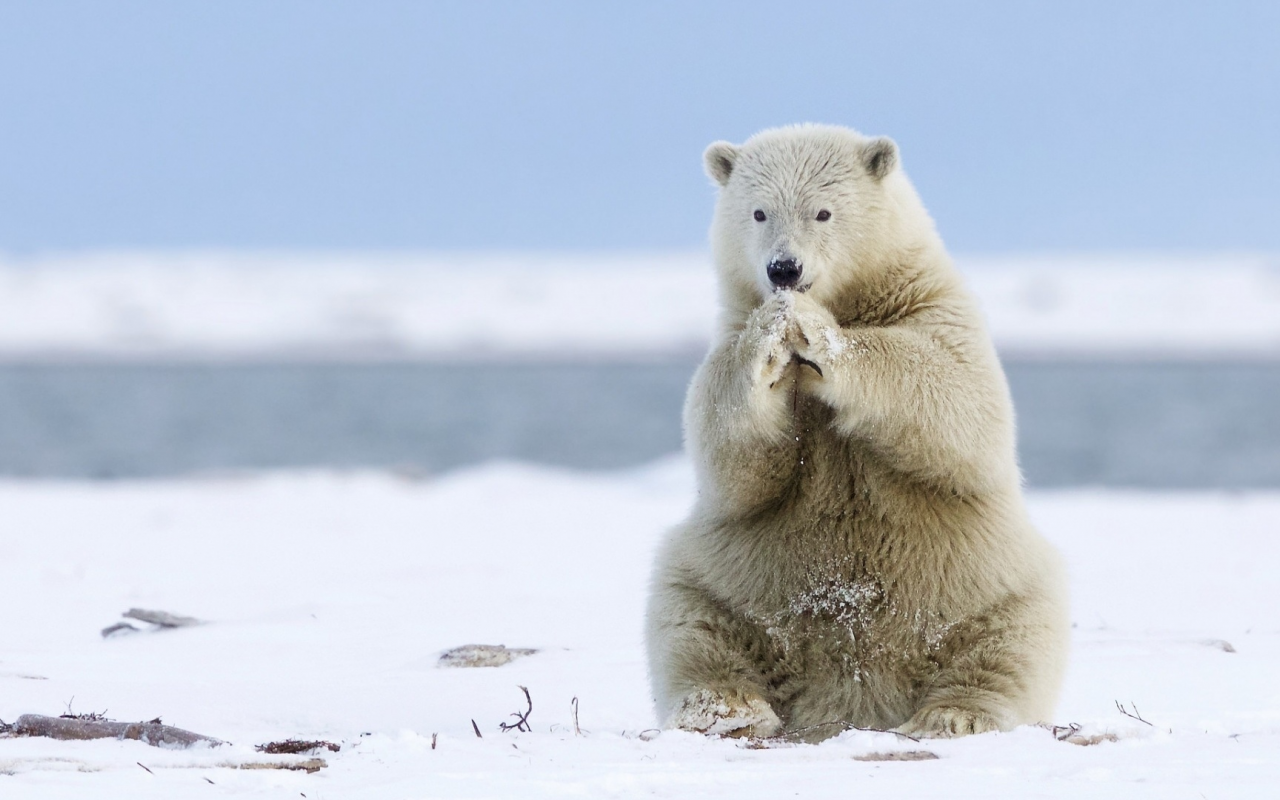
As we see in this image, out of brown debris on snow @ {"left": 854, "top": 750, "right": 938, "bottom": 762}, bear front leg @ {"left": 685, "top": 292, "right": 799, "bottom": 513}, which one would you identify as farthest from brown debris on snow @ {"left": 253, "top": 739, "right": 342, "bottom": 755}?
bear front leg @ {"left": 685, "top": 292, "right": 799, "bottom": 513}

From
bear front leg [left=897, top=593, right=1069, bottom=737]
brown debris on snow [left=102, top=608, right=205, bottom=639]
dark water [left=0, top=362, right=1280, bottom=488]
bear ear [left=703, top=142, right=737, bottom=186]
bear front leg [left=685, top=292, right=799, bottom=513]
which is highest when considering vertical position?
dark water [left=0, top=362, right=1280, bottom=488]

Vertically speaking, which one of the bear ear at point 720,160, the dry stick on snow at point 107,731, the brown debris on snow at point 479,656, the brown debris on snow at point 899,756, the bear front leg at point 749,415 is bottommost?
the brown debris on snow at point 899,756

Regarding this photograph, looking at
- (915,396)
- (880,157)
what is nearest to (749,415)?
(915,396)

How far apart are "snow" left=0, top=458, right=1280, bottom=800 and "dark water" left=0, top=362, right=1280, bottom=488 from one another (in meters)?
6.60

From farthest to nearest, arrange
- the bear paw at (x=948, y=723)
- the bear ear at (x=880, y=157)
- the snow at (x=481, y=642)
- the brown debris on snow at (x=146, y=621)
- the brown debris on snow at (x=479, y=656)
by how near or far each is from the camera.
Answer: the brown debris on snow at (x=146, y=621) → the brown debris on snow at (x=479, y=656) → the bear ear at (x=880, y=157) → the bear paw at (x=948, y=723) → the snow at (x=481, y=642)

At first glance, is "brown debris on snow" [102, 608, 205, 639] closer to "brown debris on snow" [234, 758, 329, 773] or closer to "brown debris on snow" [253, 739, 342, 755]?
"brown debris on snow" [253, 739, 342, 755]

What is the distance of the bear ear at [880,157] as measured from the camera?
5000 millimetres

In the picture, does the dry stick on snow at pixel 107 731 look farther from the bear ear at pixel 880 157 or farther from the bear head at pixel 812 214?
the bear ear at pixel 880 157

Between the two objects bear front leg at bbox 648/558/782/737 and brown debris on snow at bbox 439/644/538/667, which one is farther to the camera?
brown debris on snow at bbox 439/644/538/667

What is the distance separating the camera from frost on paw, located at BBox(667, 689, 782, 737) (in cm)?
411

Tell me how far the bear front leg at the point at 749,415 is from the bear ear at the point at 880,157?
928 mm

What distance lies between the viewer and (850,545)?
14.2ft

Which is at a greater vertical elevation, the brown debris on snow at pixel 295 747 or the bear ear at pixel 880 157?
the bear ear at pixel 880 157

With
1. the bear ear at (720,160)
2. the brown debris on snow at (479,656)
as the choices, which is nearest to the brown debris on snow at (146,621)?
the brown debris on snow at (479,656)
